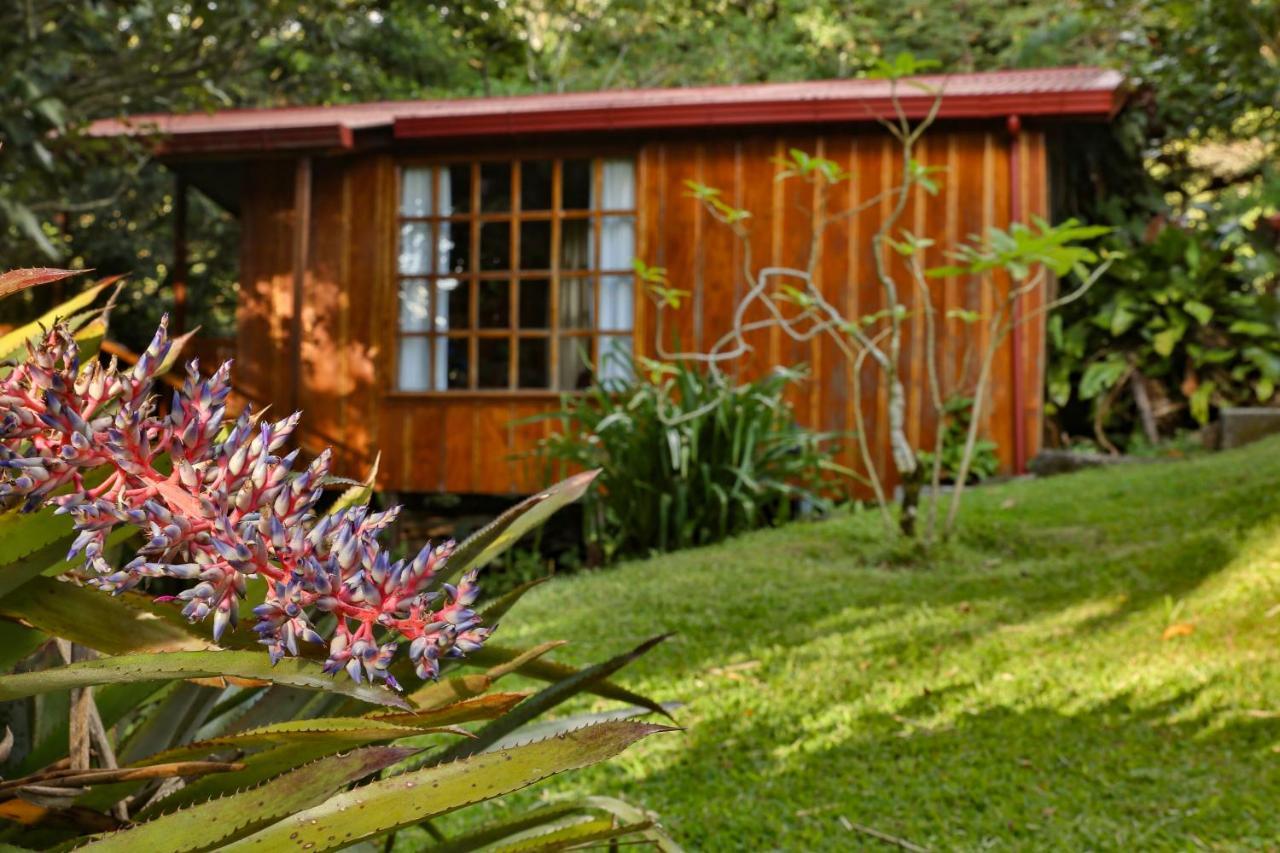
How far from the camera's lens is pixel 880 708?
3363 mm

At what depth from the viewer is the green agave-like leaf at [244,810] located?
2.12 feet

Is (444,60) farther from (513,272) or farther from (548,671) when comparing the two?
(548,671)

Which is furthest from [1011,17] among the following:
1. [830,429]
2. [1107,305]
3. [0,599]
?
[0,599]

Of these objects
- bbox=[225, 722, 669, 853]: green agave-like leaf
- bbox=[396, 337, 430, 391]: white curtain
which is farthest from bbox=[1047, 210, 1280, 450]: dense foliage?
bbox=[225, 722, 669, 853]: green agave-like leaf

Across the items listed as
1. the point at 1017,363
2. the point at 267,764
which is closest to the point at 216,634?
the point at 267,764

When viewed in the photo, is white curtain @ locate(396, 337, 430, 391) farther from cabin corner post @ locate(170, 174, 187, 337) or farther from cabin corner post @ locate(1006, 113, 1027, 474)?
cabin corner post @ locate(1006, 113, 1027, 474)

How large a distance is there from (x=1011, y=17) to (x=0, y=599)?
18.2 m

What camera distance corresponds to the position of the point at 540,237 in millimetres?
9141

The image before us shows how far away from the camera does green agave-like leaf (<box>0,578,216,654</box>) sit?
69cm

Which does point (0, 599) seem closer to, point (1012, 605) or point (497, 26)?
point (1012, 605)

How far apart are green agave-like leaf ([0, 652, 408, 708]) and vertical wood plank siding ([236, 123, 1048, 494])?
25.0ft

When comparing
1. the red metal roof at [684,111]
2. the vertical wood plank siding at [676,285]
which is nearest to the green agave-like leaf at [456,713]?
the vertical wood plank siding at [676,285]

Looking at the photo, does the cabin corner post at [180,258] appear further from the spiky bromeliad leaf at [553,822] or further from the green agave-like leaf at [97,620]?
the green agave-like leaf at [97,620]

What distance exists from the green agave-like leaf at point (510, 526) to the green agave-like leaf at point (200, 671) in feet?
0.95
